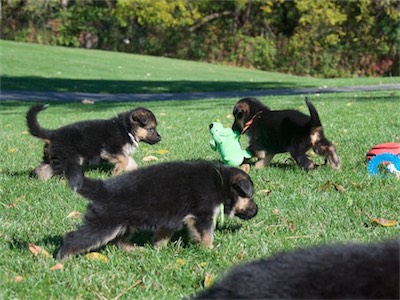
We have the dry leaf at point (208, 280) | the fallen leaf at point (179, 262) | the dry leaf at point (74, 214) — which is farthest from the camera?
the dry leaf at point (74, 214)

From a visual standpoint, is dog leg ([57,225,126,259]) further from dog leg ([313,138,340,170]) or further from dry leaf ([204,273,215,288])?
dog leg ([313,138,340,170])

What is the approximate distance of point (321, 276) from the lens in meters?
1.97

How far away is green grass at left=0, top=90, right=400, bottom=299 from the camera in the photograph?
12.3 feet

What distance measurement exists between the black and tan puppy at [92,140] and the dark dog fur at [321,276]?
4.82 metres

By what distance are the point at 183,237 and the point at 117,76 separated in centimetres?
2826

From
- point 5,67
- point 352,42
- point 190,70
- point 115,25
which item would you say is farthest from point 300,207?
point 115,25

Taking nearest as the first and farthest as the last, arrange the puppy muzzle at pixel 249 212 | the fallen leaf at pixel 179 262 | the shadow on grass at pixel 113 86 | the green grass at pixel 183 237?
1. the green grass at pixel 183 237
2. the fallen leaf at pixel 179 262
3. the puppy muzzle at pixel 249 212
4. the shadow on grass at pixel 113 86

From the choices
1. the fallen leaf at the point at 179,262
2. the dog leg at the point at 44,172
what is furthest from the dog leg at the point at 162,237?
the dog leg at the point at 44,172

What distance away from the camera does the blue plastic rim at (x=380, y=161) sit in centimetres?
653

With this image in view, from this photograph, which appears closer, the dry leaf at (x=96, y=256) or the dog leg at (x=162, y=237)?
the dry leaf at (x=96, y=256)

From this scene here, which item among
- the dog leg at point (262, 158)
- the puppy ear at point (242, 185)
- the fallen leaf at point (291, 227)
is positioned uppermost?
the puppy ear at point (242, 185)

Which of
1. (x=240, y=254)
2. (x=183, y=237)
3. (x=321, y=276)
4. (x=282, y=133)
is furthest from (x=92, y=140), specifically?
(x=321, y=276)

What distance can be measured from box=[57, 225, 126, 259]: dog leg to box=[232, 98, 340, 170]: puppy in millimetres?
3578

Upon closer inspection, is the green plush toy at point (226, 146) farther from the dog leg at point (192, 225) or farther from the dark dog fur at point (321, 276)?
the dark dog fur at point (321, 276)
